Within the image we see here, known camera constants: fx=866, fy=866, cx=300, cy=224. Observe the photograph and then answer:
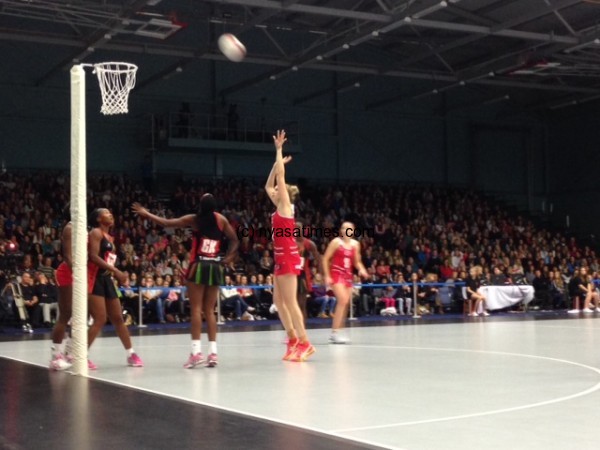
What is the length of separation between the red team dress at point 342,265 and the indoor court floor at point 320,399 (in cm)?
127

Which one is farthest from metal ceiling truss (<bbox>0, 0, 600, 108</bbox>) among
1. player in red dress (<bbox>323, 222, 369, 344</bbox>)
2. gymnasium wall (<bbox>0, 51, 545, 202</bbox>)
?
player in red dress (<bbox>323, 222, 369, 344</bbox>)

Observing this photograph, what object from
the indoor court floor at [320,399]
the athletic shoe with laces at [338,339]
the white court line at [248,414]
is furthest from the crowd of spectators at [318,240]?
the white court line at [248,414]

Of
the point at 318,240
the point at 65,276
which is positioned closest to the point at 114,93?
the point at 65,276

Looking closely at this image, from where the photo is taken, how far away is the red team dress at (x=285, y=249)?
9.66m

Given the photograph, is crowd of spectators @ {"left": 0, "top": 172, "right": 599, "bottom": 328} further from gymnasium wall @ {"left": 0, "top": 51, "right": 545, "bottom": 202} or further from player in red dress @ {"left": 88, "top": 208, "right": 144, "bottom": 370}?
player in red dress @ {"left": 88, "top": 208, "right": 144, "bottom": 370}

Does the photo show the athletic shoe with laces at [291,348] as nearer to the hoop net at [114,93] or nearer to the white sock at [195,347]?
the white sock at [195,347]

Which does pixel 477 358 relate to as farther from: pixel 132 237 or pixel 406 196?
pixel 406 196

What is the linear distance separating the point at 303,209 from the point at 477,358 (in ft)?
65.8

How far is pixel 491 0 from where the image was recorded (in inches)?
980

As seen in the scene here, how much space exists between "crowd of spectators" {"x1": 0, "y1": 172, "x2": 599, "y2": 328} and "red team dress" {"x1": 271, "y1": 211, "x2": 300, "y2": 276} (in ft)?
31.6

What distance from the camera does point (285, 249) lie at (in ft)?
31.9

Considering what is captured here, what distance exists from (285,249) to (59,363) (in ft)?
8.90

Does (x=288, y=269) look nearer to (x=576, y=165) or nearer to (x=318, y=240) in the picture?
(x=318, y=240)

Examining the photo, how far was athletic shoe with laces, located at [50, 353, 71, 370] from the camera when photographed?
29.4 ft
